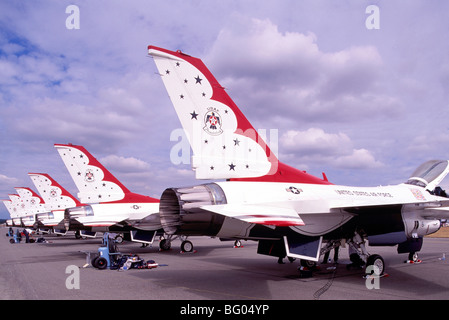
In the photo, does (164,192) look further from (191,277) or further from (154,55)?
(191,277)

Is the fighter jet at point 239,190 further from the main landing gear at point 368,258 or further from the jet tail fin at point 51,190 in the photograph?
the jet tail fin at point 51,190

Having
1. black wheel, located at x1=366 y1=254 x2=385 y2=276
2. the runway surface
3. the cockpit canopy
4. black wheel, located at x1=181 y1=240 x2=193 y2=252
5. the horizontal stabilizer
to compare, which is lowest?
black wheel, located at x1=181 y1=240 x2=193 y2=252

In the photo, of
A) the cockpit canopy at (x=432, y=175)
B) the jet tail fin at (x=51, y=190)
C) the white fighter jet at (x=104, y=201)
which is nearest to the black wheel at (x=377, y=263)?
the cockpit canopy at (x=432, y=175)

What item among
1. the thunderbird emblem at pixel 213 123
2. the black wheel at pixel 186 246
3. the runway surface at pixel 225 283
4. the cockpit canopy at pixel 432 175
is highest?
the thunderbird emblem at pixel 213 123

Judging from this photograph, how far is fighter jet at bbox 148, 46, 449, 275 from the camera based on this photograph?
650cm

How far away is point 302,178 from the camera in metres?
8.37

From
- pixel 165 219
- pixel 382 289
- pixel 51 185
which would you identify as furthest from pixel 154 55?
pixel 51 185

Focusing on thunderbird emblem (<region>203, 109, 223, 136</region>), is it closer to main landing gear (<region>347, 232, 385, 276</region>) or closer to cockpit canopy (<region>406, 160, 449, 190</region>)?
main landing gear (<region>347, 232, 385, 276</region>)

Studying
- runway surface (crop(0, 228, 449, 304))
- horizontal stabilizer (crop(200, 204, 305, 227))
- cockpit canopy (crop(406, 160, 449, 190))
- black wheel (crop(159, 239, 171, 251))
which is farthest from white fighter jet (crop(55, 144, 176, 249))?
horizontal stabilizer (crop(200, 204, 305, 227))

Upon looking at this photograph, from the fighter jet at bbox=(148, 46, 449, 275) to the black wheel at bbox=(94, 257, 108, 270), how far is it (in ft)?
18.1

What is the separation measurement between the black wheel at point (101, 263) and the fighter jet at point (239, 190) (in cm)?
551

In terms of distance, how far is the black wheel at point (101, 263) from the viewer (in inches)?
440

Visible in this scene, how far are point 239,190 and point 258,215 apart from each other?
130cm
